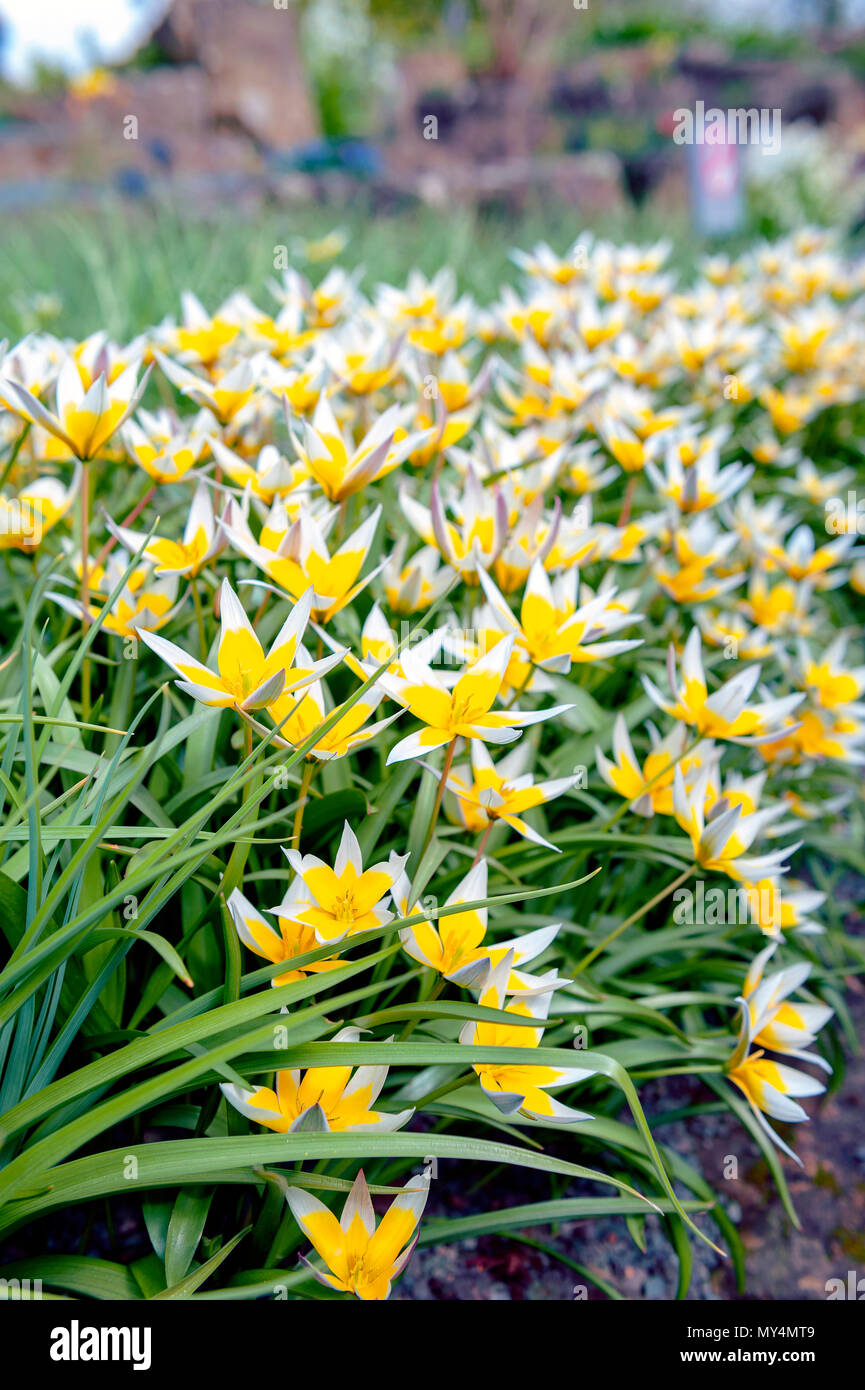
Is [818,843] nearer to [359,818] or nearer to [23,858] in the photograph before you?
[359,818]

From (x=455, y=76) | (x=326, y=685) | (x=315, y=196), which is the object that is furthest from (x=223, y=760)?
(x=455, y=76)

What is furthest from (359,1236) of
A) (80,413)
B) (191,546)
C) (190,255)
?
(190,255)

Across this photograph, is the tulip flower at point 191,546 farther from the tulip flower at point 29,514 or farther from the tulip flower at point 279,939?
the tulip flower at point 279,939

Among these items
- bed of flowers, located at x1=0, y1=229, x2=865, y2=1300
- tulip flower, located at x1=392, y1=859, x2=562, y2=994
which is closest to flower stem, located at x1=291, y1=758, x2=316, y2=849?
bed of flowers, located at x1=0, y1=229, x2=865, y2=1300

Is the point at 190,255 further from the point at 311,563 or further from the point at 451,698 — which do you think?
the point at 451,698

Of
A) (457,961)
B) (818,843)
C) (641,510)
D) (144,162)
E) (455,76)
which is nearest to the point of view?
(457,961)

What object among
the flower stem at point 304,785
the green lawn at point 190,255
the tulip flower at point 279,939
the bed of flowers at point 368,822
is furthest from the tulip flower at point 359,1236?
the green lawn at point 190,255
